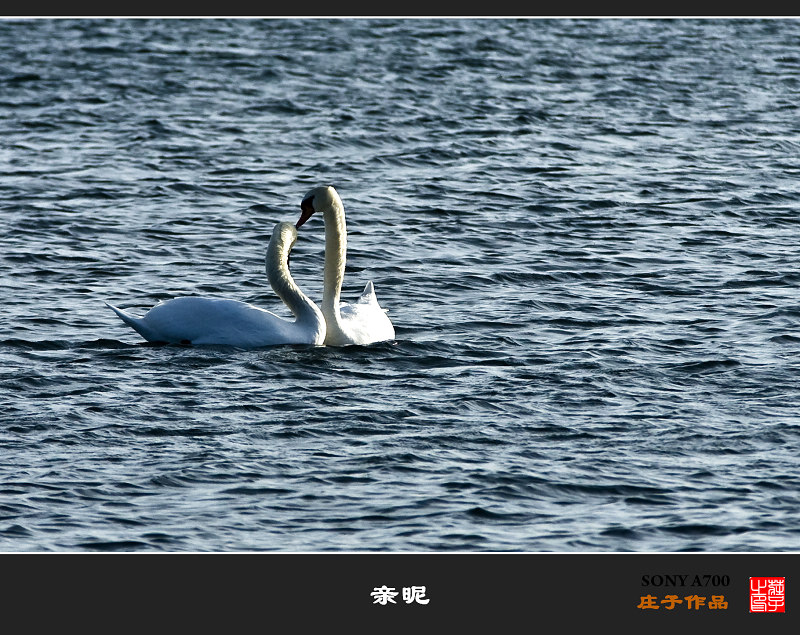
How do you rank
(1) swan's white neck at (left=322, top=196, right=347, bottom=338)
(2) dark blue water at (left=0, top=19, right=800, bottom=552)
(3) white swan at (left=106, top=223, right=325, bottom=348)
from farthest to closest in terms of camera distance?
(1) swan's white neck at (left=322, top=196, right=347, bottom=338) → (3) white swan at (left=106, top=223, right=325, bottom=348) → (2) dark blue water at (left=0, top=19, right=800, bottom=552)

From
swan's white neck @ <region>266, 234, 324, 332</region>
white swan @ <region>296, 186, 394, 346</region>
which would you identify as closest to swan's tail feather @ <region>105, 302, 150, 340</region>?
swan's white neck @ <region>266, 234, 324, 332</region>

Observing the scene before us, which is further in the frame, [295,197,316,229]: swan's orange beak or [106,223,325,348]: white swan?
[295,197,316,229]: swan's orange beak

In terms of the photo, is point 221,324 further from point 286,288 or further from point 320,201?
point 320,201

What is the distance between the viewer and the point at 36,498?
1037cm

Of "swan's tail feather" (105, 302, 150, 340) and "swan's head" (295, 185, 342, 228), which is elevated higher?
"swan's head" (295, 185, 342, 228)

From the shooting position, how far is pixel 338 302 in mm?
14984

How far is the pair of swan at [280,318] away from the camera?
47.2ft

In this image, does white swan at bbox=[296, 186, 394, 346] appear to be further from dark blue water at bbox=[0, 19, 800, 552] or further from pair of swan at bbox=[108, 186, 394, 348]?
dark blue water at bbox=[0, 19, 800, 552]

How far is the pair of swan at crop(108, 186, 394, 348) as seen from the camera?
14391 mm

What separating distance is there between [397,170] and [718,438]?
13.1 meters

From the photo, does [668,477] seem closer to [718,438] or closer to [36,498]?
[718,438]

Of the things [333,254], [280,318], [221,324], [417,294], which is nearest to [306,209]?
[333,254]

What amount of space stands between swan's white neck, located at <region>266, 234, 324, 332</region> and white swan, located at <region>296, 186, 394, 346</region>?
0.23 meters
